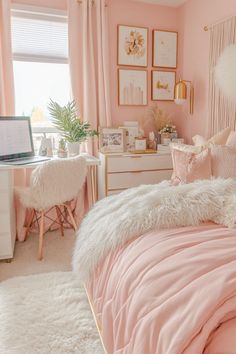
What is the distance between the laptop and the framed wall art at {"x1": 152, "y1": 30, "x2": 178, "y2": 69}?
5.41ft

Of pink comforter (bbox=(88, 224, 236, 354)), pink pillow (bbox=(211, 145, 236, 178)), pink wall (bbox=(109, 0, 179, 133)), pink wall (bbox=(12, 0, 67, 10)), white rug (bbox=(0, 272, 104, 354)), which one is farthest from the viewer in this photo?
pink wall (bbox=(109, 0, 179, 133))

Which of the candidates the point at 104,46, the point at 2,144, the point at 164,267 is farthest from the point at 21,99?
the point at 164,267

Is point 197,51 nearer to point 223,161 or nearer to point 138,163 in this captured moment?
point 138,163

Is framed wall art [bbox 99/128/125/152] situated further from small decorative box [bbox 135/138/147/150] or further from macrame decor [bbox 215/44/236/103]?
macrame decor [bbox 215/44/236/103]

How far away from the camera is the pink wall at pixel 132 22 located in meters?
3.23

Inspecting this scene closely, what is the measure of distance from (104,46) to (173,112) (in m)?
1.13

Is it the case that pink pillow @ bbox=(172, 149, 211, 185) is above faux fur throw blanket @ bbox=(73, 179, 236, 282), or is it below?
above

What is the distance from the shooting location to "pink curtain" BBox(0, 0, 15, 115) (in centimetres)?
279

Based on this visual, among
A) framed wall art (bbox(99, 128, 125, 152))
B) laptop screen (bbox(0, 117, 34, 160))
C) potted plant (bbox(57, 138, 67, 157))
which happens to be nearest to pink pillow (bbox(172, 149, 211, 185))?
framed wall art (bbox(99, 128, 125, 152))

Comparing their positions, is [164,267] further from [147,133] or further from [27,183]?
[147,133]

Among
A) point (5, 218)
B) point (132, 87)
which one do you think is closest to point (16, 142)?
point (5, 218)

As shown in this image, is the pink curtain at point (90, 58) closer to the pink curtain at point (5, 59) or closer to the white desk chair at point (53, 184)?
the pink curtain at point (5, 59)

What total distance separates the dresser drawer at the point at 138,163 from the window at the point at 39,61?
807 mm

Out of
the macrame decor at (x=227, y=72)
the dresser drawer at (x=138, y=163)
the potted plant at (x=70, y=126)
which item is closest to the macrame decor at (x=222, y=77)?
the macrame decor at (x=227, y=72)
